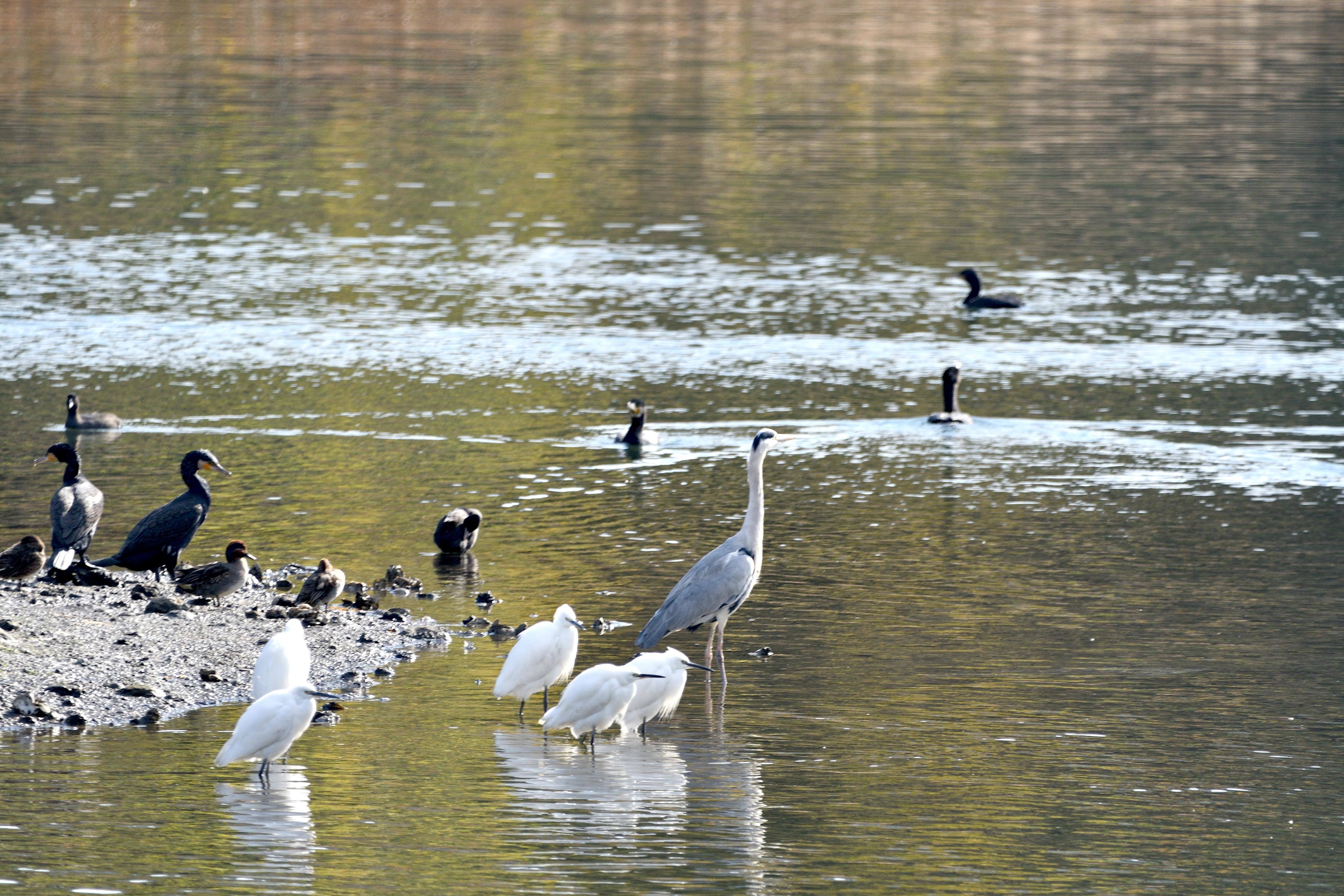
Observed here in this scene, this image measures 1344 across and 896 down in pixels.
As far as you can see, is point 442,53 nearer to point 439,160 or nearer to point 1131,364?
point 439,160

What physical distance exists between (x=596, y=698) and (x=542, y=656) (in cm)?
85

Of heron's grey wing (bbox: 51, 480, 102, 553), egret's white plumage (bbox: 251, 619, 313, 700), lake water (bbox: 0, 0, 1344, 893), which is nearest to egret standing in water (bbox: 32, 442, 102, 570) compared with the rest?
heron's grey wing (bbox: 51, 480, 102, 553)

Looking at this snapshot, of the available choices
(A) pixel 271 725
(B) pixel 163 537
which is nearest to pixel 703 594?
(A) pixel 271 725

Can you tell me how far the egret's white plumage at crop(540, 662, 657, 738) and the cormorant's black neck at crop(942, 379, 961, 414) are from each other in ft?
50.9

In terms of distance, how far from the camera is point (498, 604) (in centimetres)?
2008

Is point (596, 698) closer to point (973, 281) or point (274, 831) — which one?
point (274, 831)

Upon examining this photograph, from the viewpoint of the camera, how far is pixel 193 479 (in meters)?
20.8

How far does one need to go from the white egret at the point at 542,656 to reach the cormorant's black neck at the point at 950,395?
15.0 meters

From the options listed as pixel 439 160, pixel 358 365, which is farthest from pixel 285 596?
pixel 439 160

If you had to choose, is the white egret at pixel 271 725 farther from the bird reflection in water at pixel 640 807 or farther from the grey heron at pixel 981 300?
the grey heron at pixel 981 300

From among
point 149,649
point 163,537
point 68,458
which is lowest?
point 149,649

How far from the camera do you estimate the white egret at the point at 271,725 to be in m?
13.8

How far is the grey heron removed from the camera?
1574 inches

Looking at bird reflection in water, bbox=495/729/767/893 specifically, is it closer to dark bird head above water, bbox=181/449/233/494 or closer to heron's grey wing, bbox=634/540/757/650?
heron's grey wing, bbox=634/540/757/650
